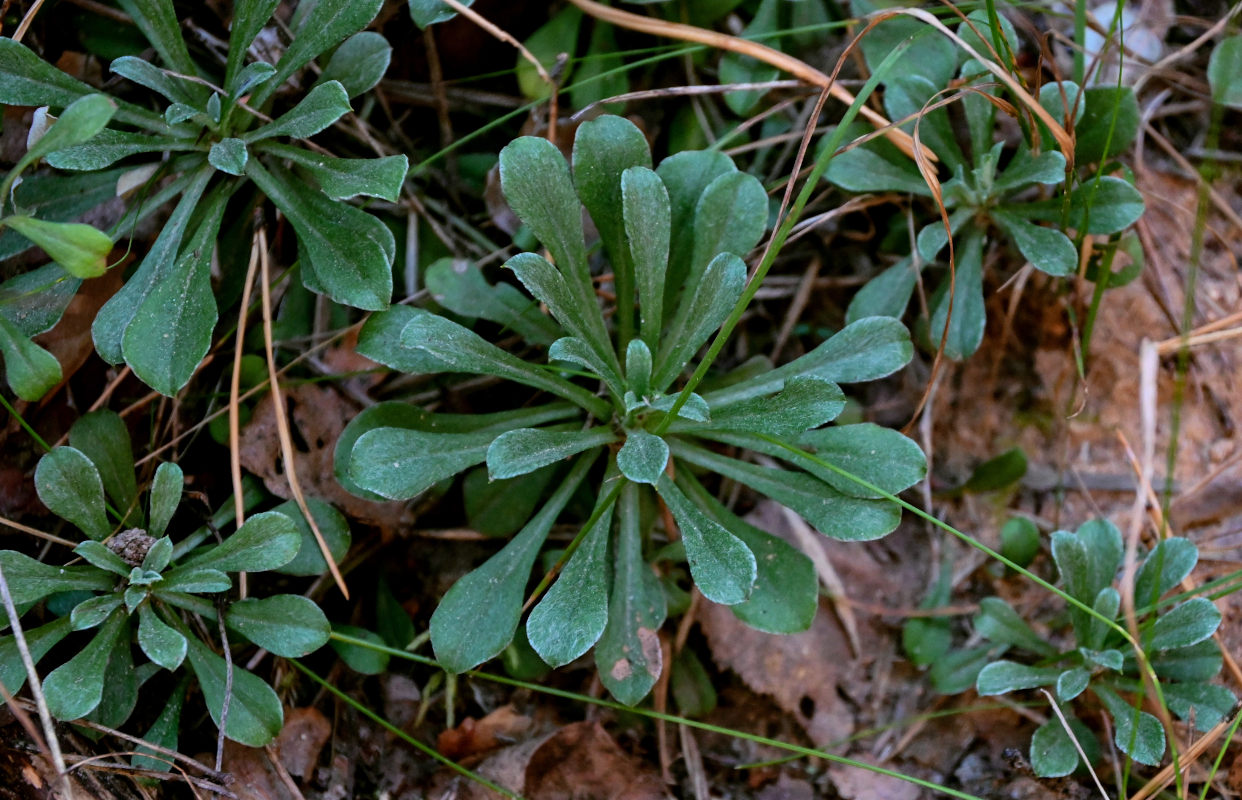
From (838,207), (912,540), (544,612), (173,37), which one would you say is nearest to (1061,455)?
(912,540)

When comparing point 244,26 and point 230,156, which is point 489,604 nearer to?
point 230,156

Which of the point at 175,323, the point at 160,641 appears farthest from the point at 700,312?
the point at 160,641

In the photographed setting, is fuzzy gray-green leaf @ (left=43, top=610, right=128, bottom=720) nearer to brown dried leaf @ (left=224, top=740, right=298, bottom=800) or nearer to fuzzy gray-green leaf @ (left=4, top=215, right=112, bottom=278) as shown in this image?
brown dried leaf @ (left=224, top=740, right=298, bottom=800)

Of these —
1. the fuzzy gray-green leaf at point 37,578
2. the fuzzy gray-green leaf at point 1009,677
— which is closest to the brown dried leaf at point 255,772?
the fuzzy gray-green leaf at point 37,578

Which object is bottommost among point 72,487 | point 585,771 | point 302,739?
point 585,771

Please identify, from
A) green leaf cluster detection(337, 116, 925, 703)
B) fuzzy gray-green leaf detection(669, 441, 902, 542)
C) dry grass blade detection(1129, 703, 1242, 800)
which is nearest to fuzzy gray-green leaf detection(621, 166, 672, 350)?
green leaf cluster detection(337, 116, 925, 703)
